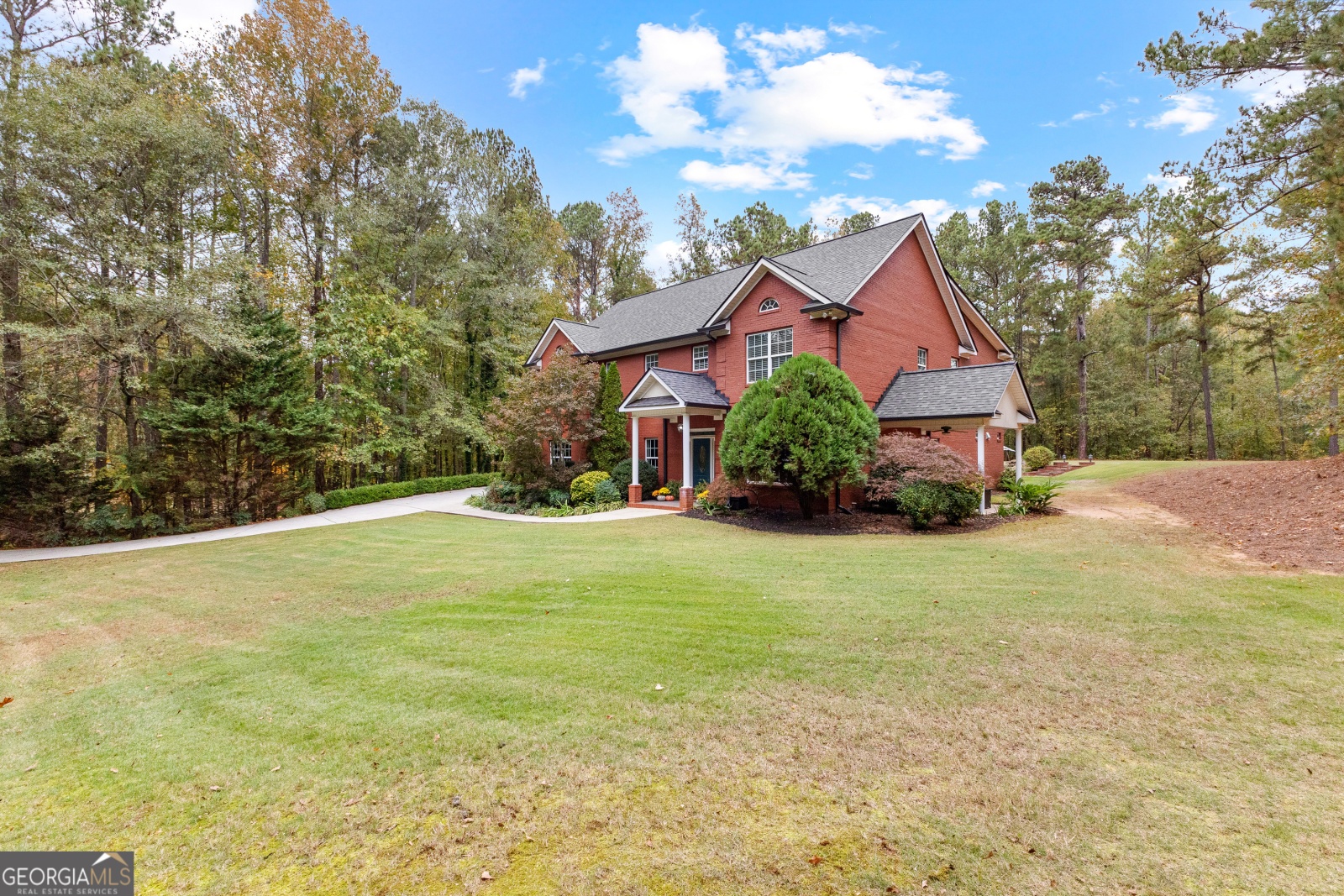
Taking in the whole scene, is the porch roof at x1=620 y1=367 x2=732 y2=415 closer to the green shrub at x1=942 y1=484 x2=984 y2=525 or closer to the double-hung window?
the double-hung window

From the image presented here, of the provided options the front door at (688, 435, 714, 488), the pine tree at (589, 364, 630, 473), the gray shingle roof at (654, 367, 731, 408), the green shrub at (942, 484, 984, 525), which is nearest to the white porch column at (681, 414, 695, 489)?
the gray shingle roof at (654, 367, 731, 408)

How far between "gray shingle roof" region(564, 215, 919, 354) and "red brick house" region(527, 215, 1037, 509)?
0.25ft

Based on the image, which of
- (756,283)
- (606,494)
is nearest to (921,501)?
(756,283)

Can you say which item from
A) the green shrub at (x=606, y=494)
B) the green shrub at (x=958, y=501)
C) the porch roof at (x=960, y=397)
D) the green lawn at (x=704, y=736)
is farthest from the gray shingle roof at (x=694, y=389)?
the green lawn at (x=704, y=736)

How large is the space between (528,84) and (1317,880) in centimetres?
2376

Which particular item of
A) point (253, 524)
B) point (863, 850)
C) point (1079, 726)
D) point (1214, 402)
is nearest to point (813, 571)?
point (1079, 726)

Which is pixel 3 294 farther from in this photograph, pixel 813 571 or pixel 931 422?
pixel 931 422

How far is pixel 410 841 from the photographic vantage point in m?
2.80

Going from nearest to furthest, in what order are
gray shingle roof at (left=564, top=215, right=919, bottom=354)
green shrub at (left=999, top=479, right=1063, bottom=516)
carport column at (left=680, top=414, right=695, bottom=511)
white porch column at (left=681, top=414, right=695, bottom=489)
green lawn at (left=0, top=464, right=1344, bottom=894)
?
green lawn at (left=0, top=464, right=1344, bottom=894), green shrub at (left=999, top=479, right=1063, bottom=516), carport column at (left=680, top=414, right=695, bottom=511), white porch column at (left=681, top=414, right=695, bottom=489), gray shingle roof at (left=564, top=215, right=919, bottom=354)

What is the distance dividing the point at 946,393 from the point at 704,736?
15.0 metres

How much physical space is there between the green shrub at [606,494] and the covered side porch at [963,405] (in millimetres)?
8693

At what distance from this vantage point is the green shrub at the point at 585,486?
738 inches

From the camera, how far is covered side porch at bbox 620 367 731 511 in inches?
670

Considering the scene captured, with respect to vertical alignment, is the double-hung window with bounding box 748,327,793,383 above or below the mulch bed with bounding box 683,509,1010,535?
above
